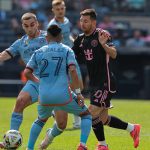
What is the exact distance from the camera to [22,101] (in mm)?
11133

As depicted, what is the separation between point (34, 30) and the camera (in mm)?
11703

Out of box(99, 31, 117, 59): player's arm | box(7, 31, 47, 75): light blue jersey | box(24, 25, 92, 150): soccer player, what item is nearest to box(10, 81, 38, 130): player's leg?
box(7, 31, 47, 75): light blue jersey

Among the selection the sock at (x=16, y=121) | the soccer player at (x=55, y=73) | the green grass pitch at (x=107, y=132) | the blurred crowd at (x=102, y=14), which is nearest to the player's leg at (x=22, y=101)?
the sock at (x=16, y=121)

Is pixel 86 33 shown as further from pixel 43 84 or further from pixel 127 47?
pixel 127 47

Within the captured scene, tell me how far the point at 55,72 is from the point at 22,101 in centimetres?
158

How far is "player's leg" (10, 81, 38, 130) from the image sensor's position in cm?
1094

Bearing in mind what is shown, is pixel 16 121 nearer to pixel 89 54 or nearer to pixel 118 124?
pixel 89 54

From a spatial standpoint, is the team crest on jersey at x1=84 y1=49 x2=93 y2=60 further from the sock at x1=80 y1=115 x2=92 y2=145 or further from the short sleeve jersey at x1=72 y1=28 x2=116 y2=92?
the sock at x1=80 y1=115 x2=92 y2=145

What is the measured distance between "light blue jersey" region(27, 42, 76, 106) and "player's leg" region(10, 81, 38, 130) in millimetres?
1281

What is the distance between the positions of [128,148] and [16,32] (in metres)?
16.5

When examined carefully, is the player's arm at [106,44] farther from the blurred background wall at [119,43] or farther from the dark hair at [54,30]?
the blurred background wall at [119,43]

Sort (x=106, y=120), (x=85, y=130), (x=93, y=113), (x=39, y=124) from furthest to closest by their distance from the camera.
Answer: (x=106, y=120) < (x=93, y=113) < (x=39, y=124) < (x=85, y=130)

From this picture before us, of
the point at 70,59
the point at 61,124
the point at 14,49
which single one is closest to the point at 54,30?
the point at 70,59

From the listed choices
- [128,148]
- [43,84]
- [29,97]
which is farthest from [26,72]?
[128,148]
